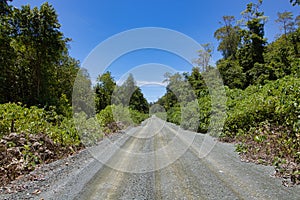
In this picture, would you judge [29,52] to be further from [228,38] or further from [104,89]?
[228,38]

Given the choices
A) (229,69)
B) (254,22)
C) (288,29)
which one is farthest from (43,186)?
Result: (288,29)

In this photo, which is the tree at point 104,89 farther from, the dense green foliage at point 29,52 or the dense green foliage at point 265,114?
the dense green foliage at point 265,114

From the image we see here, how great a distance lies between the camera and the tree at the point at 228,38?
135 feet

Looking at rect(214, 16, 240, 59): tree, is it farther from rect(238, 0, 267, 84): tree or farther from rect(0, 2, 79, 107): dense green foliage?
rect(0, 2, 79, 107): dense green foliage

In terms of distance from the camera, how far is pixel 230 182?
13.2 feet

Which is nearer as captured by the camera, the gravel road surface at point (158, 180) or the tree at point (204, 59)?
the gravel road surface at point (158, 180)

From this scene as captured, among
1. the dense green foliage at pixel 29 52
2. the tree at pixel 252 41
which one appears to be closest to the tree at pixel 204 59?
the tree at pixel 252 41

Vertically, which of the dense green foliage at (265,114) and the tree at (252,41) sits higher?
the tree at (252,41)

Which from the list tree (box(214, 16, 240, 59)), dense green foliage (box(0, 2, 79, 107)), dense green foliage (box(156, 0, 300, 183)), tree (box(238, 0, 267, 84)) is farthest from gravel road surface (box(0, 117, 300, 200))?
tree (box(214, 16, 240, 59))

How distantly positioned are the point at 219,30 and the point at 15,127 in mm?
43765

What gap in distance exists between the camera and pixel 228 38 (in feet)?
139

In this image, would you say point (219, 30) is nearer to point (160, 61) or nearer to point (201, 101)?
point (201, 101)

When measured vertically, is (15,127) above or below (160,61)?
below

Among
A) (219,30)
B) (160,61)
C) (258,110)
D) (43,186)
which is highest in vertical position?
(219,30)
